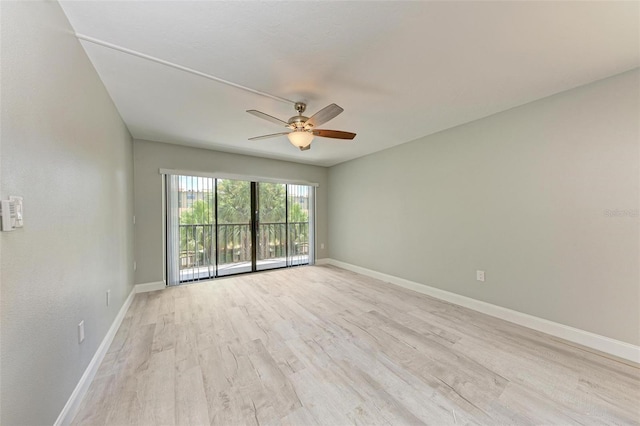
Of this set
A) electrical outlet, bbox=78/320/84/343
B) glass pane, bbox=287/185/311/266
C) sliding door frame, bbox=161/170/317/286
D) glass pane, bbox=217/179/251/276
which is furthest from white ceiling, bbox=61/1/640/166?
glass pane, bbox=287/185/311/266

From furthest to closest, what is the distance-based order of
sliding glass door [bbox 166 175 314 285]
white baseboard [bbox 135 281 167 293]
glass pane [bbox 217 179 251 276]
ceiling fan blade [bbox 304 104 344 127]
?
glass pane [bbox 217 179 251 276] < sliding glass door [bbox 166 175 314 285] < white baseboard [bbox 135 281 167 293] < ceiling fan blade [bbox 304 104 344 127]

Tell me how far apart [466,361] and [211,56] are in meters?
3.11

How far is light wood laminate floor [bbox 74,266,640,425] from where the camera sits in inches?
54.5

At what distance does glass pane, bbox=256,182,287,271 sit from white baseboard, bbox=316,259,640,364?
2.71m

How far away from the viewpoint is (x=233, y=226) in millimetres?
4680

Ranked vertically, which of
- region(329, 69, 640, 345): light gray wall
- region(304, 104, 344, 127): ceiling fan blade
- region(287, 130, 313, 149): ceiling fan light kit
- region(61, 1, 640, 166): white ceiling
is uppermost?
region(61, 1, 640, 166): white ceiling

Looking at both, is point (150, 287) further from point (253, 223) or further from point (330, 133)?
point (330, 133)

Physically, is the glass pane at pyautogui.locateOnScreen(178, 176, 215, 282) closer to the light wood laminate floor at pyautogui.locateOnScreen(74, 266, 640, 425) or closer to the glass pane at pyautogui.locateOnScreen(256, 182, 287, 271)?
the glass pane at pyautogui.locateOnScreen(256, 182, 287, 271)

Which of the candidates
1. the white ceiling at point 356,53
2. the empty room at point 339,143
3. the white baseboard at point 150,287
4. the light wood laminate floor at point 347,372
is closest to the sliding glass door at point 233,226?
the white baseboard at point 150,287

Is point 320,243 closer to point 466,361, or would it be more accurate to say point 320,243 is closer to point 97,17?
point 466,361

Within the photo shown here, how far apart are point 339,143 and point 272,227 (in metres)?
2.45

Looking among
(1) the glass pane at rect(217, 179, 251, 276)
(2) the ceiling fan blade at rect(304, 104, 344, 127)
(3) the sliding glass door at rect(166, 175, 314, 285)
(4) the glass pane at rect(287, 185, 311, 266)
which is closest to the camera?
(2) the ceiling fan blade at rect(304, 104, 344, 127)

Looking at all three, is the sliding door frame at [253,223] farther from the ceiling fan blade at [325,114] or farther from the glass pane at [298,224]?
the ceiling fan blade at [325,114]

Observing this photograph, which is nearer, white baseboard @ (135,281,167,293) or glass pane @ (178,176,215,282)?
white baseboard @ (135,281,167,293)
